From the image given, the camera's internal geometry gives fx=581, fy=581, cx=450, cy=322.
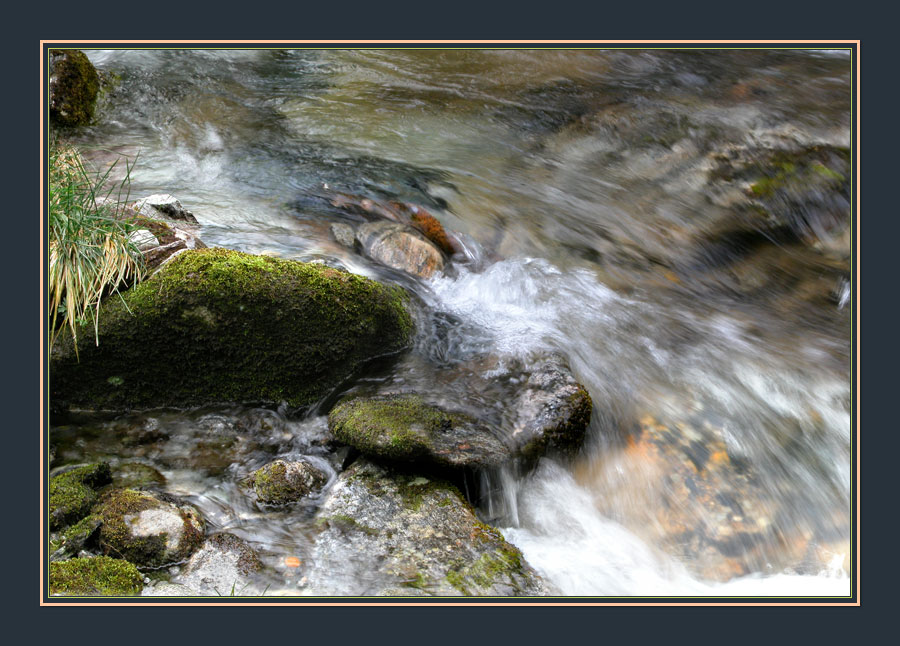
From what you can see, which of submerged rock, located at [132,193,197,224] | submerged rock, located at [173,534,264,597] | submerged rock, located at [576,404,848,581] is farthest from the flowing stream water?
submerged rock, located at [132,193,197,224]

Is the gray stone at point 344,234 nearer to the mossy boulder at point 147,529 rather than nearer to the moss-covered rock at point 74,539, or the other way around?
the mossy boulder at point 147,529

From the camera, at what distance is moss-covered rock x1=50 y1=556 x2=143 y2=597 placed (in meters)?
3.03

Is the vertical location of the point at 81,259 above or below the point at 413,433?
above

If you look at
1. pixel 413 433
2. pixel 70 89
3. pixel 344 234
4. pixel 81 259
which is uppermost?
pixel 70 89

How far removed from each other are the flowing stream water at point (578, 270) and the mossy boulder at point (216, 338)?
220 mm

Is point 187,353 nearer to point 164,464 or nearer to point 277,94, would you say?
point 164,464

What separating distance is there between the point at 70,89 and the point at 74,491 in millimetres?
7675

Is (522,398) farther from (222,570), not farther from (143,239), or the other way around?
(143,239)

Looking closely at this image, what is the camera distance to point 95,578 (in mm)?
3115

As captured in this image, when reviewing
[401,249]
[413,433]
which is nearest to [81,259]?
[413,433]

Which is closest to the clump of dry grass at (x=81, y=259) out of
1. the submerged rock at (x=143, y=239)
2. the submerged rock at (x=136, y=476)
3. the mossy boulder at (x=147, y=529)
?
the submerged rock at (x=143, y=239)

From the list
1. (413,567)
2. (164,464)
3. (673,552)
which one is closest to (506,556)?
(413,567)

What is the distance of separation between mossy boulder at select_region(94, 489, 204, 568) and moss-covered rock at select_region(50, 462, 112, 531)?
9 centimetres

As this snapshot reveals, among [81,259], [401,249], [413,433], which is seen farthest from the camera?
[401,249]
